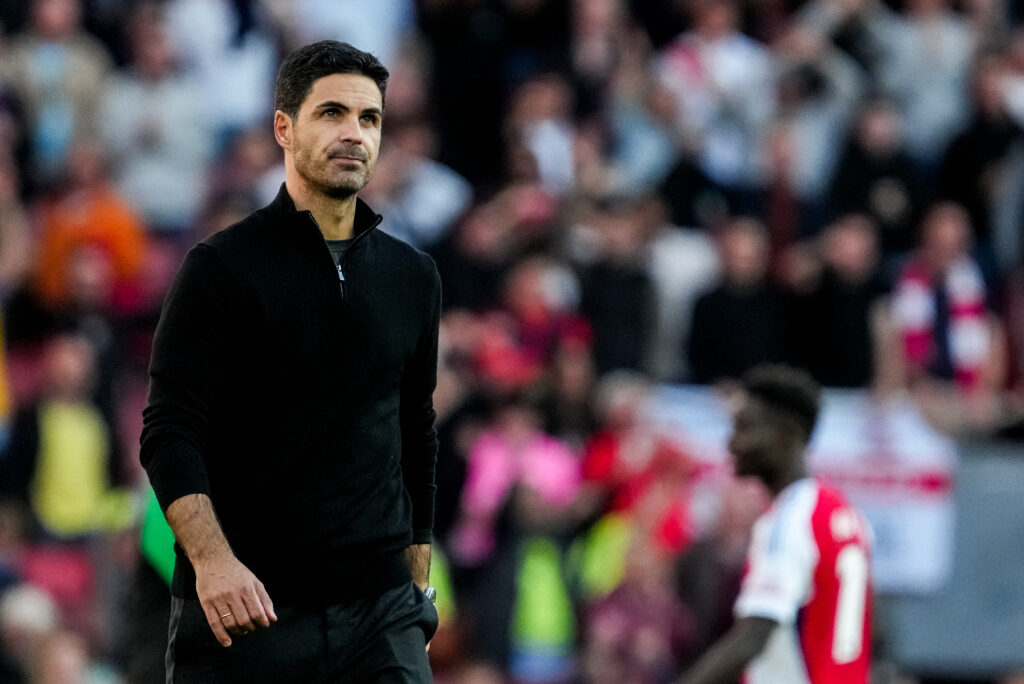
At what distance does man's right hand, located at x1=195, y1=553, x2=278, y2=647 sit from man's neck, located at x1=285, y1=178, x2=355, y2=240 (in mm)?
891

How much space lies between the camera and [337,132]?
4.60 meters

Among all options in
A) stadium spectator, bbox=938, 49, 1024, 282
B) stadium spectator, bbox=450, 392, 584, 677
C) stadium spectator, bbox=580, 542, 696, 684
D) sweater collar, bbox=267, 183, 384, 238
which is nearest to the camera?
sweater collar, bbox=267, 183, 384, 238

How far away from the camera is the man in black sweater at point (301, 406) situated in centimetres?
451

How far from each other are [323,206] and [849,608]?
230 cm

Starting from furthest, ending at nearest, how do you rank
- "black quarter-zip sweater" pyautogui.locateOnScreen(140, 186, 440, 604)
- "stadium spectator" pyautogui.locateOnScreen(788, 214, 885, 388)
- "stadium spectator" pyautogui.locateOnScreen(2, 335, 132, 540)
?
"stadium spectator" pyautogui.locateOnScreen(788, 214, 885, 388), "stadium spectator" pyautogui.locateOnScreen(2, 335, 132, 540), "black quarter-zip sweater" pyautogui.locateOnScreen(140, 186, 440, 604)

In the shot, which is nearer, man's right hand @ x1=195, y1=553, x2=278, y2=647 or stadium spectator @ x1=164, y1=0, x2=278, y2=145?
Answer: man's right hand @ x1=195, y1=553, x2=278, y2=647

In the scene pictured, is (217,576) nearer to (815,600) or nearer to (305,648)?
(305,648)

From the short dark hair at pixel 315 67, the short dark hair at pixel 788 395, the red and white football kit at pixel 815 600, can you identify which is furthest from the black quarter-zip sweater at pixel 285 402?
the short dark hair at pixel 788 395

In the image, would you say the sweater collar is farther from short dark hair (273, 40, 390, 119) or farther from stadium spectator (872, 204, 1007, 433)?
stadium spectator (872, 204, 1007, 433)

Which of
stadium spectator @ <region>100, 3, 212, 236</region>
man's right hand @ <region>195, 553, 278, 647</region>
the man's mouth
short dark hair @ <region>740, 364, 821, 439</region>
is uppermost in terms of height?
stadium spectator @ <region>100, 3, 212, 236</region>

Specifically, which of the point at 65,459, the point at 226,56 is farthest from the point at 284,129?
the point at 226,56

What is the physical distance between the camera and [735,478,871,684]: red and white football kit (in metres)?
5.94

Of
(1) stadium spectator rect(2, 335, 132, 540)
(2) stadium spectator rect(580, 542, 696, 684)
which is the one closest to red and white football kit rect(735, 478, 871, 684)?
(2) stadium spectator rect(580, 542, 696, 684)

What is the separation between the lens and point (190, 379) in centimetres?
449
